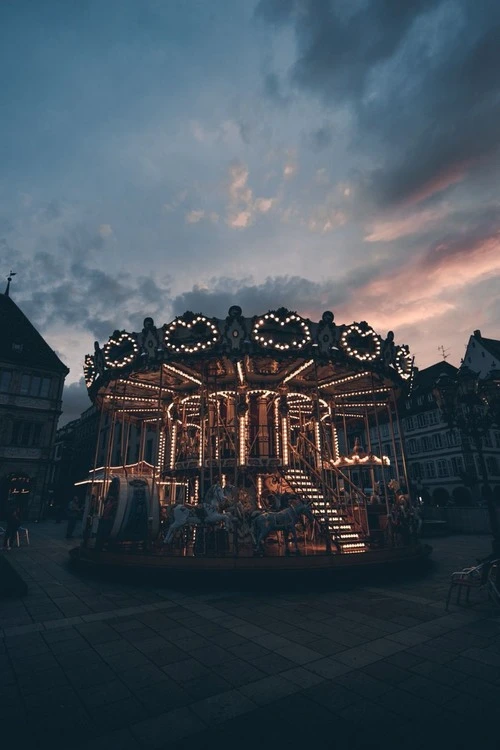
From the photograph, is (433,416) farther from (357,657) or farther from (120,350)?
(357,657)

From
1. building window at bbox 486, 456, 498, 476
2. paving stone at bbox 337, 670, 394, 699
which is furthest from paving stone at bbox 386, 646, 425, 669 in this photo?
building window at bbox 486, 456, 498, 476

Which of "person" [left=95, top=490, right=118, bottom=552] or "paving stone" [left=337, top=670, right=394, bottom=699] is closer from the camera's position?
"paving stone" [left=337, top=670, right=394, bottom=699]

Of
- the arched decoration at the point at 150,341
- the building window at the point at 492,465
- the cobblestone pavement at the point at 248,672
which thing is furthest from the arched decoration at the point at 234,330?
the building window at the point at 492,465

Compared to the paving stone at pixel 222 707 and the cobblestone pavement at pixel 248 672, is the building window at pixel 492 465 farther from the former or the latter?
the paving stone at pixel 222 707

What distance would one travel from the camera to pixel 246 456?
14500 millimetres

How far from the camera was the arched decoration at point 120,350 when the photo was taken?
12.3 m

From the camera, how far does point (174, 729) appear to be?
3.42m

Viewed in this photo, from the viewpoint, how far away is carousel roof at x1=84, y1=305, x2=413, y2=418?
1140 centimetres

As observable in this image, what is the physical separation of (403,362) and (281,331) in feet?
17.3

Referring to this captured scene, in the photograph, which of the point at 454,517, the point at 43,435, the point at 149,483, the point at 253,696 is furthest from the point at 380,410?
the point at 43,435

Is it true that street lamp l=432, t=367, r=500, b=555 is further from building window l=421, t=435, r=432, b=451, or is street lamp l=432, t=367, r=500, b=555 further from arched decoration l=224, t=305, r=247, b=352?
building window l=421, t=435, r=432, b=451

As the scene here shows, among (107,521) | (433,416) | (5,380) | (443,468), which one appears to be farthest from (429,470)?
(5,380)

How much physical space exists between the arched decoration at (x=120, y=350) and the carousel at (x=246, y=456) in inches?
1.5

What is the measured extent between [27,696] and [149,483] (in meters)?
8.23
